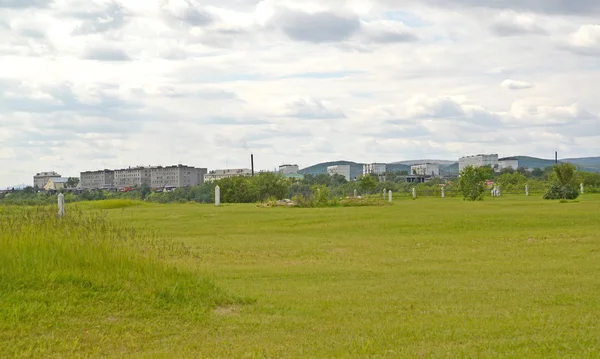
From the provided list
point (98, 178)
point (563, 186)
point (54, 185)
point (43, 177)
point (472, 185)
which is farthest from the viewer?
point (98, 178)

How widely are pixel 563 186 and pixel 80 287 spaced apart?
4146cm

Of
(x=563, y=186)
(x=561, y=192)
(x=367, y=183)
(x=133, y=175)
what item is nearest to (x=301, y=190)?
(x=367, y=183)

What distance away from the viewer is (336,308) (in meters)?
10.0

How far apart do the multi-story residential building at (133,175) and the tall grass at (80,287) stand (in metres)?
155

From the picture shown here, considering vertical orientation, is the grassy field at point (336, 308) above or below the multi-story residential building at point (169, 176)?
below

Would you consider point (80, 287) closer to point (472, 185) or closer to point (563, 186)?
point (472, 185)

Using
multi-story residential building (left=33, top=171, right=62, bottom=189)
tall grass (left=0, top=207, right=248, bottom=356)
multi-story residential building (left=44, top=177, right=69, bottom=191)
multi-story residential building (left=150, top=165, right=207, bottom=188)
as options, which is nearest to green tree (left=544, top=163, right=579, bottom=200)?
tall grass (left=0, top=207, right=248, bottom=356)

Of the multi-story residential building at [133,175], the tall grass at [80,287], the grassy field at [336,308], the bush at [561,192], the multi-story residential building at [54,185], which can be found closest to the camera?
the grassy field at [336,308]

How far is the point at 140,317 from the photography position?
29.2ft

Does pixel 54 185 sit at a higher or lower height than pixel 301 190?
higher

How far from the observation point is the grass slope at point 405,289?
7.75 metres

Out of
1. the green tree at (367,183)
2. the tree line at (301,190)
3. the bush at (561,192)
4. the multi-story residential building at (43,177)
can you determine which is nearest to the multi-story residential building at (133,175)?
the multi-story residential building at (43,177)

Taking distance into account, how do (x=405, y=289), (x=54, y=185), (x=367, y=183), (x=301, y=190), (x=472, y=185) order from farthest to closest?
1. (x=54, y=185)
2. (x=367, y=183)
3. (x=301, y=190)
4. (x=472, y=185)
5. (x=405, y=289)

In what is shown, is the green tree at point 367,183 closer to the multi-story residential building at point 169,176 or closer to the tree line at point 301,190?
the tree line at point 301,190
